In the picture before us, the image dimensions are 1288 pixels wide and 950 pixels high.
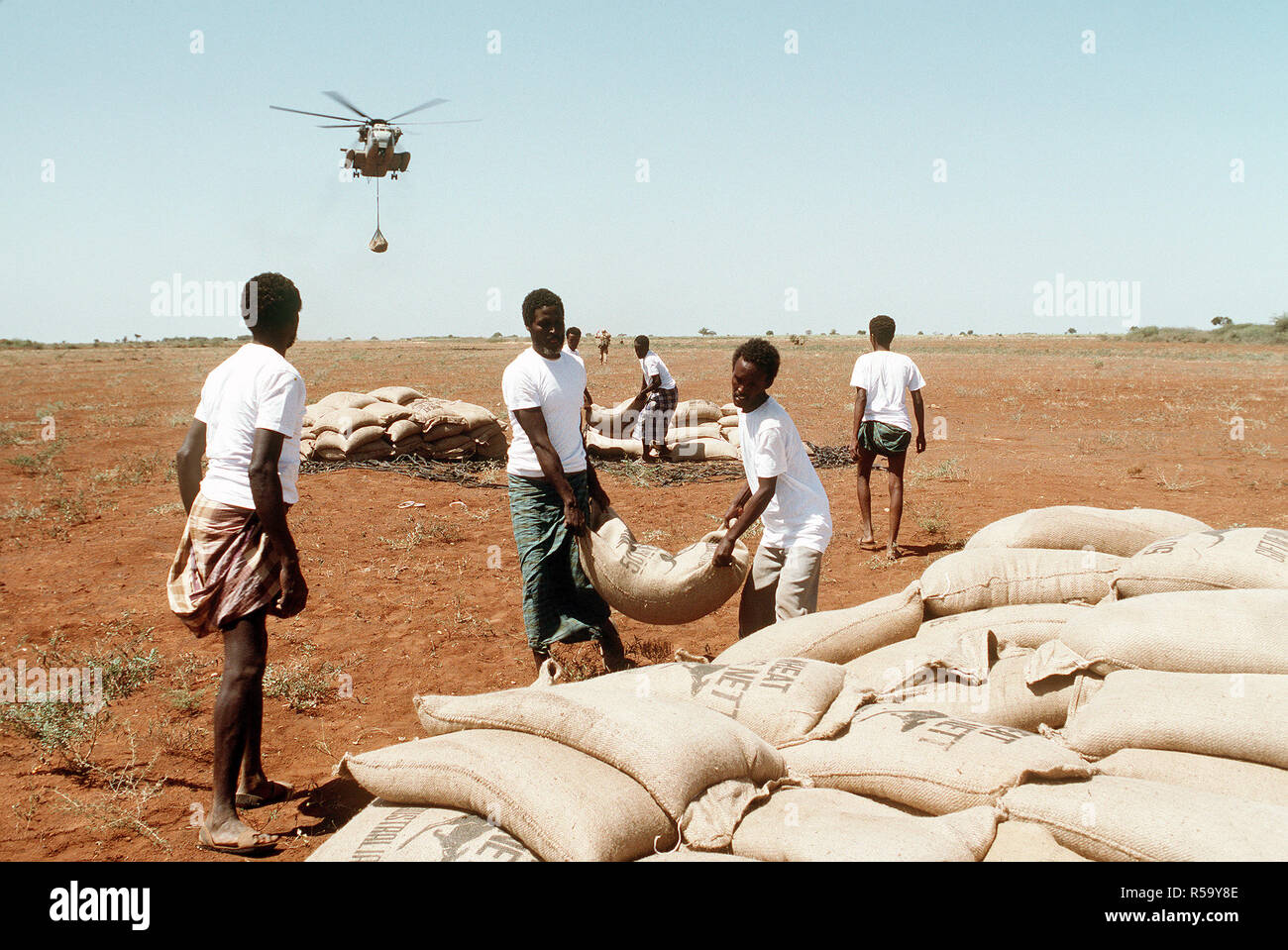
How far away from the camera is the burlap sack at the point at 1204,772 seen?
7.79 ft

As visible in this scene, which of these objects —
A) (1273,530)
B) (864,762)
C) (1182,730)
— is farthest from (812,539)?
(1273,530)

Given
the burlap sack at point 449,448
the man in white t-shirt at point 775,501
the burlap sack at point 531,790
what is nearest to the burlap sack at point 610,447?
the burlap sack at point 449,448

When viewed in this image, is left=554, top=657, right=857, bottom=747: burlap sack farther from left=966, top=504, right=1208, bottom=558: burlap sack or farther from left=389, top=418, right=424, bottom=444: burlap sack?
left=389, top=418, right=424, bottom=444: burlap sack

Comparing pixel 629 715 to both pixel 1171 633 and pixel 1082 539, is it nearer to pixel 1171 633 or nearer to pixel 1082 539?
pixel 1171 633

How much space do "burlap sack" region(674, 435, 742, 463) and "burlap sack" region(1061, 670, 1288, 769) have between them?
8.40 meters

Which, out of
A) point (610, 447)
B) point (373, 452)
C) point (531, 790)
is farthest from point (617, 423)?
point (531, 790)

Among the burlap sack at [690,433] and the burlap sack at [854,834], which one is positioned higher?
the burlap sack at [690,433]

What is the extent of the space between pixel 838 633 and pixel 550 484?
1.44 metres

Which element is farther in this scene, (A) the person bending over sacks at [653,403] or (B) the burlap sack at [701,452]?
(B) the burlap sack at [701,452]

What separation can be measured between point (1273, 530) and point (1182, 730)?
145 centimetres

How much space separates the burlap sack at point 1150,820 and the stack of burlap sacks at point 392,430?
30.4ft

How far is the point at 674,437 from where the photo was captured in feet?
36.4

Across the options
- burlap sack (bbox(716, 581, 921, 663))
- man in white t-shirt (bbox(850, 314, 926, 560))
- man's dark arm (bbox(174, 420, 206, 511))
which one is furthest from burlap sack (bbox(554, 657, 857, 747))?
man in white t-shirt (bbox(850, 314, 926, 560))

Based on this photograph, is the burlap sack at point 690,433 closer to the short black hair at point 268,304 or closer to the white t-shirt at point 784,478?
the white t-shirt at point 784,478
